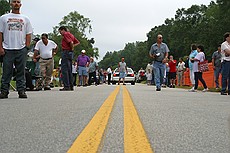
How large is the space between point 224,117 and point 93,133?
2.32 metres

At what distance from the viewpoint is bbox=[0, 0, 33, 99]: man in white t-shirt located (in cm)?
868

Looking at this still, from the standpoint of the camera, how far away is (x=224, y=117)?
569 cm

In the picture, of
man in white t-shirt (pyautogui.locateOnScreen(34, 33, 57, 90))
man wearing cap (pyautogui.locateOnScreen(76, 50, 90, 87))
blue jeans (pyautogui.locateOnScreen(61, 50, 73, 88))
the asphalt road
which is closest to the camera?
the asphalt road

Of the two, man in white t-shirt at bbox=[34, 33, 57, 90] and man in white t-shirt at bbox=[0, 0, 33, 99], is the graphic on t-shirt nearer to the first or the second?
man in white t-shirt at bbox=[0, 0, 33, 99]

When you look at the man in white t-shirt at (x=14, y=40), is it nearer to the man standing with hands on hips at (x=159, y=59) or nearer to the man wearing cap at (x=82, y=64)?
the man standing with hands on hips at (x=159, y=59)

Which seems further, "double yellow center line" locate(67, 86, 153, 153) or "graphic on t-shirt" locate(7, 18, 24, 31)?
"graphic on t-shirt" locate(7, 18, 24, 31)

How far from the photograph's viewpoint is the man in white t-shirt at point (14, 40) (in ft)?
28.5

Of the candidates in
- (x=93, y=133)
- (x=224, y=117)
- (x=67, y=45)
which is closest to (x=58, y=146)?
(x=93, y=133)

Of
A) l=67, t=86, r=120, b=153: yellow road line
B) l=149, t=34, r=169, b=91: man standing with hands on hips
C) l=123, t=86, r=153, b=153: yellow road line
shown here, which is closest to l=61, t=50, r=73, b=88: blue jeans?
l=149, t=34, r=169, b=91: man standing with hands on hips

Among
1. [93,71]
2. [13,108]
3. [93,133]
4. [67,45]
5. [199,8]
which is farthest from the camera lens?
[199,8]

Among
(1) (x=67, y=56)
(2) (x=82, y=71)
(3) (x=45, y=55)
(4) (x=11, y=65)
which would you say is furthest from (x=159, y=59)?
(2) (x=82, y=71)

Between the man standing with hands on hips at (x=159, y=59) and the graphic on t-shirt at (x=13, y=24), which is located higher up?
the graphic on t-shirt at (x=13, y=24)

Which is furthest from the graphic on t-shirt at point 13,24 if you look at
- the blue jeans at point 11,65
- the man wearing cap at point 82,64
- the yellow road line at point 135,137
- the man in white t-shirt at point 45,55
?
the man wearing cap at point 82,64

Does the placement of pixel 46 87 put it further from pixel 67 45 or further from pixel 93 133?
pixel 93 133
